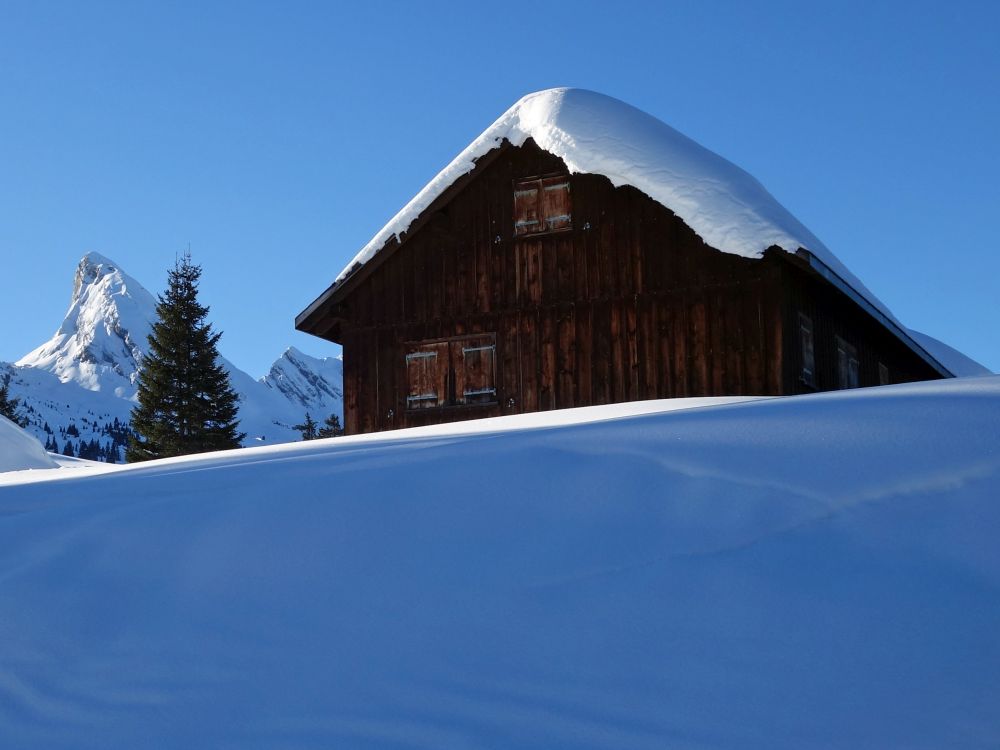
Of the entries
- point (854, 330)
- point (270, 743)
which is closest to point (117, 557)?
point (270, 743)

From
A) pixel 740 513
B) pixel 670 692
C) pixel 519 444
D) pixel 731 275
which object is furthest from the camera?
pixel 731 275

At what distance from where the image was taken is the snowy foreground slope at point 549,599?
10.8 feet

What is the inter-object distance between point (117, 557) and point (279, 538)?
2.38 ft

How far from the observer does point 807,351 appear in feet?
48.1

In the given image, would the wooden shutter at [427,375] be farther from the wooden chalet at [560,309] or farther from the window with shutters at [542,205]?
the window with shutters at [542,205]

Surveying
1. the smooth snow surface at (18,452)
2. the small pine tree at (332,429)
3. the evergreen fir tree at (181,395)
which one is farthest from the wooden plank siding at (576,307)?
the small pine tree at (332,429)

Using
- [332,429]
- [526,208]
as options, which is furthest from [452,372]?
[332,429]

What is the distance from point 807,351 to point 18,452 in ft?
52.5

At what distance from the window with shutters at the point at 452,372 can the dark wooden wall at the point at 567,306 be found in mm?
133

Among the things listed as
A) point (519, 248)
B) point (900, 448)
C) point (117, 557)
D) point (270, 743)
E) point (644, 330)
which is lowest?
point (270, 743)

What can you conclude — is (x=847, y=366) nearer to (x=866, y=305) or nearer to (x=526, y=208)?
(x=866, y=305)

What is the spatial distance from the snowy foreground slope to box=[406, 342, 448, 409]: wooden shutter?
10401 mm

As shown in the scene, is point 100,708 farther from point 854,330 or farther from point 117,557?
point 854,330

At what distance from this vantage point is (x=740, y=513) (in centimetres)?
434
